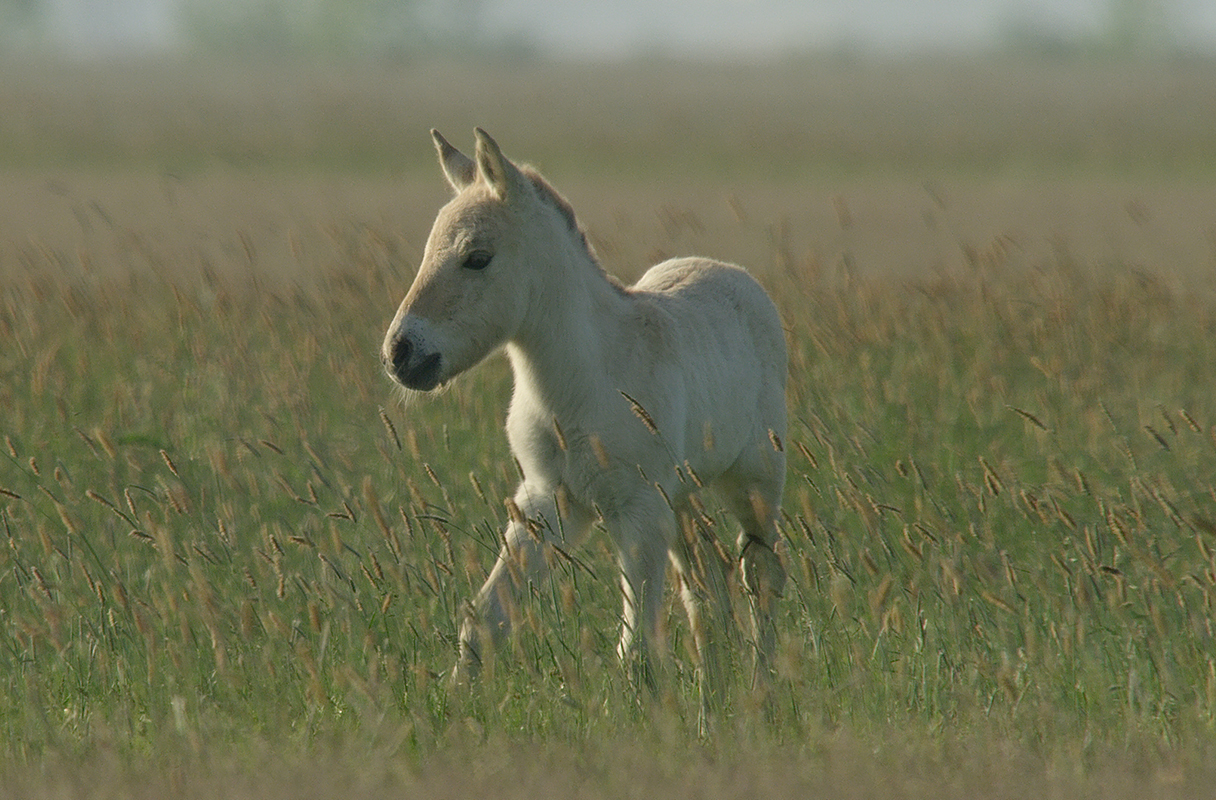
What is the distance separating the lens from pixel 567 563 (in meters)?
5.66

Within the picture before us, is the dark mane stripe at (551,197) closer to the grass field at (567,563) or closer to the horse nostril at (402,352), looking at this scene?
the horse nostril at (402,352)

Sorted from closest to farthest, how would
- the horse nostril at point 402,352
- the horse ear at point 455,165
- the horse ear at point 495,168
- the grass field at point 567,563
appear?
the grass field at point 567,563 < the horse nostril at point 402,352 < the horse ear at point 495,168 < the horse ear at point 455,165

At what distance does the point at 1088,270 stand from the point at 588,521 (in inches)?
305

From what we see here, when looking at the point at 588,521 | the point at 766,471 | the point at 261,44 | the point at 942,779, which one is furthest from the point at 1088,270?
the point at 261,44

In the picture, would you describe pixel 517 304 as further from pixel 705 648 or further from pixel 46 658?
pixel 46 658

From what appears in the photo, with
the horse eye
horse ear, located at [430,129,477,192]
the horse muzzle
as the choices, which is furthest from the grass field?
horse ear, located at [430,129,477,192]

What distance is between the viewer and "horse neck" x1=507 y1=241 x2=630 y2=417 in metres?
5.39

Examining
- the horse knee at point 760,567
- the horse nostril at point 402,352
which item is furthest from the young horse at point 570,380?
the horse knee at point 760,567

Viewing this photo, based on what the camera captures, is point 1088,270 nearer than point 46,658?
No

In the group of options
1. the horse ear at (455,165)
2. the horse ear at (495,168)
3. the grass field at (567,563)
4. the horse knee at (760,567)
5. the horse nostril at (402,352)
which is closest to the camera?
the grass field at (567,563)

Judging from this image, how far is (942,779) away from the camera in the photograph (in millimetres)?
4203

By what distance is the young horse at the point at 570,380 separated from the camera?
509 centimetres

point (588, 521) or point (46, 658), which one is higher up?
point (588, 521)

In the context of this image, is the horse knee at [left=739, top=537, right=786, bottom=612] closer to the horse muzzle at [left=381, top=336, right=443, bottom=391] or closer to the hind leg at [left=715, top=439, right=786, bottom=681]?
the hind leg at [left=715, top=439, right=786, bottom=681]
